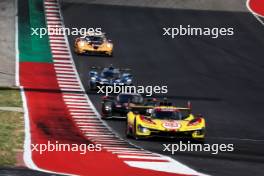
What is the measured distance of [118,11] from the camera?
65.7 meters

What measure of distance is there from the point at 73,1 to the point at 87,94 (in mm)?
26649

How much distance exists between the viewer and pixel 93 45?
53500mm

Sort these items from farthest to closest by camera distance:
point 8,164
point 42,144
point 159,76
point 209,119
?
point 159,76 < point 209,119 < point 42,144 < point 8,164

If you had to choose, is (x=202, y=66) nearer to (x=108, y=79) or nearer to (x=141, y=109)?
(x=108, y=79)

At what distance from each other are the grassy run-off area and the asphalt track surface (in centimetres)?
357

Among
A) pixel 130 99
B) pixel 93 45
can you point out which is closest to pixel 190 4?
pixel 93 45

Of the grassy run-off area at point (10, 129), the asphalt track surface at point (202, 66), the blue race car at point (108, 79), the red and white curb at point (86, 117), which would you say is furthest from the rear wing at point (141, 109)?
the blue race car at point (108, 79)

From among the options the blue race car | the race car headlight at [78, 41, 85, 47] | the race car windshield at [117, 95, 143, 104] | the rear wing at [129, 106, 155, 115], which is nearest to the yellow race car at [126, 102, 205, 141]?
the rear wing at [129, 106, 155, 115]

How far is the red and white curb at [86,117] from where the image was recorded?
25922 mm

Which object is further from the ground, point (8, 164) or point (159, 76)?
point (159, 76)

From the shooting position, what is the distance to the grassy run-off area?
84.7 ft

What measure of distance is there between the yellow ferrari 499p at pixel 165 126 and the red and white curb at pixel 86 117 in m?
0.68

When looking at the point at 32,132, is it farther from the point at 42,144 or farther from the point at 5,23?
the point at 5,23

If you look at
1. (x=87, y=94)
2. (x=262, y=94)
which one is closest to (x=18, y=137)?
(x=87, y=94)
